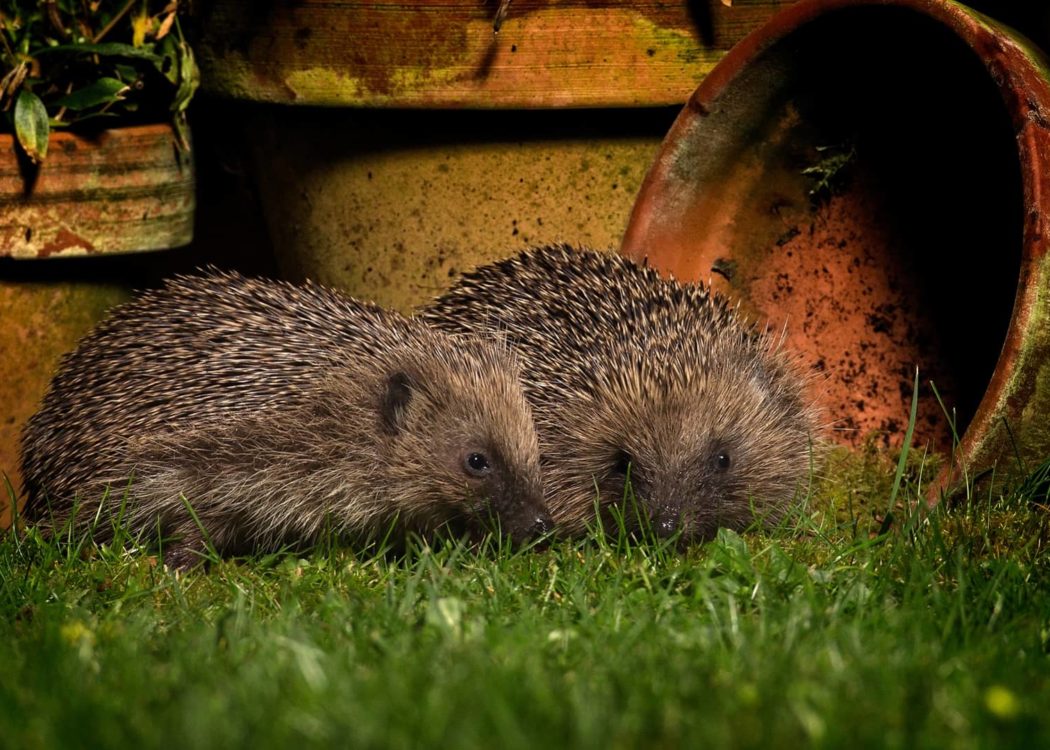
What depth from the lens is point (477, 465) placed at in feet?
13.6

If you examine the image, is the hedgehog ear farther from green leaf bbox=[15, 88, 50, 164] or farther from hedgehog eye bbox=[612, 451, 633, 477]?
green leaf bbox=[15, 88, 50, 164]

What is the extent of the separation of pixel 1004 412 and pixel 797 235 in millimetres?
1426

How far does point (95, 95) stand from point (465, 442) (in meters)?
1.90

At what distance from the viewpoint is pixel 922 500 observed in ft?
11.7

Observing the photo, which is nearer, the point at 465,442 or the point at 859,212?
the point at 465,442

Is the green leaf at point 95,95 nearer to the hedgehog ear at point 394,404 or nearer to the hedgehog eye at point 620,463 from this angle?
the hedgehog ear at point 394,404

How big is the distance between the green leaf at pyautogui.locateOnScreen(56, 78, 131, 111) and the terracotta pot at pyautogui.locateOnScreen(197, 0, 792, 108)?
24.1 inches

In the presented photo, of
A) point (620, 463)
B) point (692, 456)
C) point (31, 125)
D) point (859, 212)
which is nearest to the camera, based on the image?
point (692, 456)

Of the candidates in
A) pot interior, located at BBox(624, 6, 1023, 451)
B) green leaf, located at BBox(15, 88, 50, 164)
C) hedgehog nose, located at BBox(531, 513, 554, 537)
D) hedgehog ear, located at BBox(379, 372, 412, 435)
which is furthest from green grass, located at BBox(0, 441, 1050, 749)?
green leaf, located at BBox(15, 88, 50, 164)

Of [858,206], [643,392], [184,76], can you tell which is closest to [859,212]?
[858,206]

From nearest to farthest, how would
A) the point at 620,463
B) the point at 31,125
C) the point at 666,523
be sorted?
the point at 666,523 < the point at 620,463 < the point at 31,125

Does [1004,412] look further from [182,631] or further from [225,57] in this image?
[225,57]

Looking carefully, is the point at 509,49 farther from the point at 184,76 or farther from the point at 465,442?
the point at 465,442

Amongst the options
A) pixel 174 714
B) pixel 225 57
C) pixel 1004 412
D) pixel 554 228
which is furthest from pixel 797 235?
pixel 174 714
